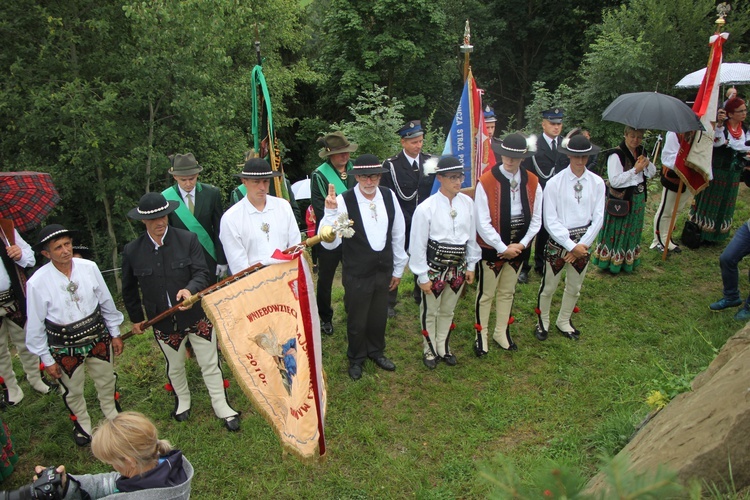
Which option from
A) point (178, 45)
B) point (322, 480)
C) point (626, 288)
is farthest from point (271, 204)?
point (178, 45)

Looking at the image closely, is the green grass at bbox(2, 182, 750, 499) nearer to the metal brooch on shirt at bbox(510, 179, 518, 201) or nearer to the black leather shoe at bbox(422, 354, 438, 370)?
the black leather shoe at bbox(422, 354, 438, 370)

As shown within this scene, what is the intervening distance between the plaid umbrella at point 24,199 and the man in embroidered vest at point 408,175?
11.7ft

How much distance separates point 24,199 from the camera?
4559 millimetres

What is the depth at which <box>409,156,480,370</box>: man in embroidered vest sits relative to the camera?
4684 millimetres

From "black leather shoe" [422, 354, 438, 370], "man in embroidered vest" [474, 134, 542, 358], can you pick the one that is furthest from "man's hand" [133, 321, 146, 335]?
"man in embroidered vest" [474, 134, 542, 358]

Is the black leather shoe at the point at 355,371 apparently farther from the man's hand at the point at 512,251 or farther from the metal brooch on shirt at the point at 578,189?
the metal brooch on shirt at the point at 578,189

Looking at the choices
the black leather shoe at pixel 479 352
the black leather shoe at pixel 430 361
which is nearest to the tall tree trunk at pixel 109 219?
the black leather shoe at pixel 430 361

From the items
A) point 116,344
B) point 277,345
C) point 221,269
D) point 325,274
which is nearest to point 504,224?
point 325,274

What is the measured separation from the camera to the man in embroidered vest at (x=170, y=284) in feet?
13.3

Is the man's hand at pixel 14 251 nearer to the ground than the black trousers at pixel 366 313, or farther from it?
farther from it

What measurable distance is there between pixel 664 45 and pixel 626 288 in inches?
410

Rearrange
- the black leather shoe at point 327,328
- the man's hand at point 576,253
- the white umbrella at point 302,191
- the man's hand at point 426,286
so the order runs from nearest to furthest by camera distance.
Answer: the man's hand at point 426,286, the man's hand at point 576,253, the black leather shoe at point 327,328, the white umbrella at point 302,191

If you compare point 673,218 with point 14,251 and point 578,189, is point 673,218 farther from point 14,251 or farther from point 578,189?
point 14,251

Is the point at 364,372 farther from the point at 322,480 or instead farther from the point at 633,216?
the point at 633,216
